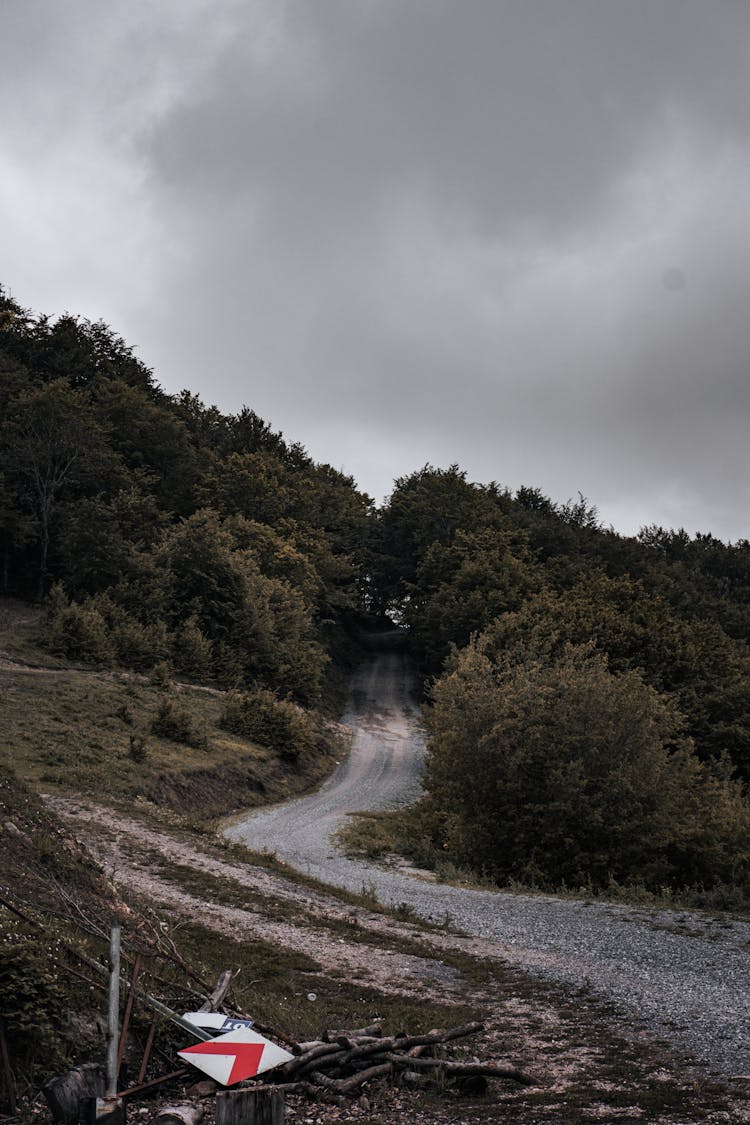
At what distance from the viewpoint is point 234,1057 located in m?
6.05

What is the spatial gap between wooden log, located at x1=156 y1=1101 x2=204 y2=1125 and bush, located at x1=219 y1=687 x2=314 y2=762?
117 ft

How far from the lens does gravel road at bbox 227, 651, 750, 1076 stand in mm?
10578

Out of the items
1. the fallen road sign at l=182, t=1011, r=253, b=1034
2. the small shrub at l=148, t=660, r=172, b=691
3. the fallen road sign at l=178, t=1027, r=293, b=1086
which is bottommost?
the small shrub at l=148, t=660, r=172, b=691

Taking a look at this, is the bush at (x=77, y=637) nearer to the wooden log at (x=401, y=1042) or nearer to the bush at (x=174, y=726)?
the bush at (x=174, y=726)

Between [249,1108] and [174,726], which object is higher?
[249,1108]

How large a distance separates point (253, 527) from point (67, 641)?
83.5 feet

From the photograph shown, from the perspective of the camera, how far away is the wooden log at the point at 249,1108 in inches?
Result: 211

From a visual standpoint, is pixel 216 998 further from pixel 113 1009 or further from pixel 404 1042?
pixel 113 1009

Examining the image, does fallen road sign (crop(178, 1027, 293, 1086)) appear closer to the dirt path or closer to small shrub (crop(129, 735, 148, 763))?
the dirt path

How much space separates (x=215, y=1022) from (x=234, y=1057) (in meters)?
0.78

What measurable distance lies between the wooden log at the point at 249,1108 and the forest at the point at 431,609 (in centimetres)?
1852

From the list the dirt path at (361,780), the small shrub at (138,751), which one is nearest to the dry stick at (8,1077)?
the dirt path at (361,780)

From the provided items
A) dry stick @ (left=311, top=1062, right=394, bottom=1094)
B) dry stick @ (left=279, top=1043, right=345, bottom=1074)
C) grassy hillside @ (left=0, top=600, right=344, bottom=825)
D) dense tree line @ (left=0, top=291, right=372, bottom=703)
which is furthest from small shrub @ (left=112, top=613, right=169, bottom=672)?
dry stick @ (left=311, top=1062, right=394, bottom=1094)

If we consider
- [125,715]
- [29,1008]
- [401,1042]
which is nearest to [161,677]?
[125,715]
